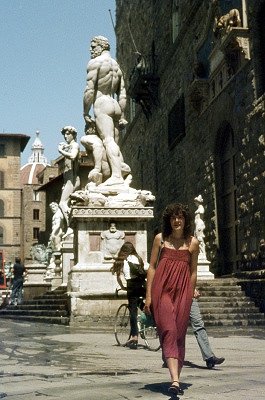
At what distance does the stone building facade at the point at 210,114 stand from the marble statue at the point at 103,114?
128 inches

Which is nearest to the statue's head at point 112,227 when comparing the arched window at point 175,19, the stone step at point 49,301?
the stone step at point 49,301

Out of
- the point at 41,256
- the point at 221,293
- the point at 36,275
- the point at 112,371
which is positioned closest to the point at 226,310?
the point at 221,293

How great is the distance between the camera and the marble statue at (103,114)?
1459cm

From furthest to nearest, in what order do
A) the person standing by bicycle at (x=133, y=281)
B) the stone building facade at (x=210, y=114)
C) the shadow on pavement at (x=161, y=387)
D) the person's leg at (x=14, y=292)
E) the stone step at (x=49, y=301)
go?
the person's leg at (x=14, y=292) → the stone building facade at (x=210, y=114) → the stone step at (x=49, y=301) → the person standing by bicycle at (x=133, y=281) → the shadow on pavement at (x=161, y=387)

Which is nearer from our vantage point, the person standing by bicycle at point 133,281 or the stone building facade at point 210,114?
the person standing by bicycle at point 133,281

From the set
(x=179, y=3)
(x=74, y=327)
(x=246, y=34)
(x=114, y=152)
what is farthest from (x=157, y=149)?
(x=74, y=327)

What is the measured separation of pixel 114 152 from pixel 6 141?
6231 cm

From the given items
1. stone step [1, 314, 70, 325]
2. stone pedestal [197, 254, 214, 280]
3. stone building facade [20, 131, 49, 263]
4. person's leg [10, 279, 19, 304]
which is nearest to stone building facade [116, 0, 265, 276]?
stone pedestal [197, 254, 214, 280]

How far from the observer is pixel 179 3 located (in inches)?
1049

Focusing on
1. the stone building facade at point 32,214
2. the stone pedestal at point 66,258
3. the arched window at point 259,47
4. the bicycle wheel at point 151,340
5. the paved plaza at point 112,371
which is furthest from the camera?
the stone building facade at point 32,214

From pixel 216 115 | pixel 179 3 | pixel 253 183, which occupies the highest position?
pixel 179 3

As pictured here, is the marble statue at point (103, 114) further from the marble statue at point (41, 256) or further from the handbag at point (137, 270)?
the marble statue at point (41, 256)

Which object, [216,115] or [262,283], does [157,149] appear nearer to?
[216,115]

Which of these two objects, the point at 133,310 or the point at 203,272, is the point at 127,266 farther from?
the point at 203,272
